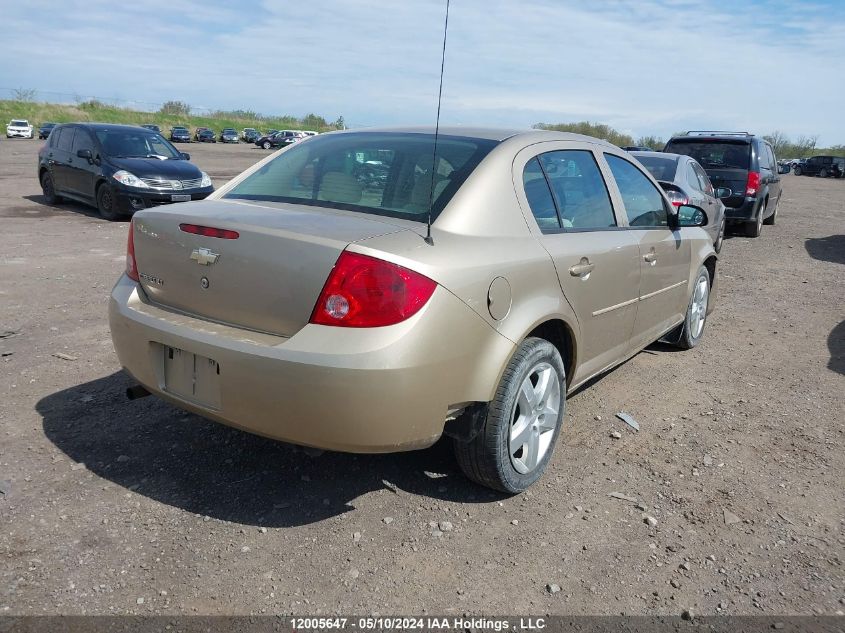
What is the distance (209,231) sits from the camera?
9.32ft

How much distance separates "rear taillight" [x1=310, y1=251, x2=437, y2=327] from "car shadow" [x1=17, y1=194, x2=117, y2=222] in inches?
423

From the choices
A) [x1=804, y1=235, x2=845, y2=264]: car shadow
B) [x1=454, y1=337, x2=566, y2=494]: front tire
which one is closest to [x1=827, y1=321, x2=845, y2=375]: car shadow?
[x1=454, y1=337, x2=566, y2=494]: front tire

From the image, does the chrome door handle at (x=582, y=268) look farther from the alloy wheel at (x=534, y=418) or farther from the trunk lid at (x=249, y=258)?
the trunk lid at (x=249, y=258)

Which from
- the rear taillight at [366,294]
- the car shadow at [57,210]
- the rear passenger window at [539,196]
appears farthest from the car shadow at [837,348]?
the car shadow at [57,210]

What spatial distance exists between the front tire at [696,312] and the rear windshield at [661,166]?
3.36 m

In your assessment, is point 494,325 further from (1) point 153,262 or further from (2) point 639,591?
(1) point 153,262

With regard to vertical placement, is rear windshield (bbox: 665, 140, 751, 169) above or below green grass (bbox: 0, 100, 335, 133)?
below

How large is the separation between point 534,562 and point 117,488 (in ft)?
6.29

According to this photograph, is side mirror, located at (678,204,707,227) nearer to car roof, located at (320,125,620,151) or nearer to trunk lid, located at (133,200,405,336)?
car roof, located at (320,125,620,151)

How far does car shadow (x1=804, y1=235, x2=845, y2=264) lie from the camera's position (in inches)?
418

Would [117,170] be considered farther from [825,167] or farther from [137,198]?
[825,167]

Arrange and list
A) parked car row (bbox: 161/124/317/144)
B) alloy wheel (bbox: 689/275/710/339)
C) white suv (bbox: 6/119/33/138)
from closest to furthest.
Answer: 1. alloy wheel (bbox: 689/275/710/339)
2. white suv (bbox: 6/119/33/138)
3. parked car row (bbox: 161/124/317/144)

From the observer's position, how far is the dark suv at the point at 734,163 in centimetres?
1173

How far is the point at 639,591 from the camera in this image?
2596mm
